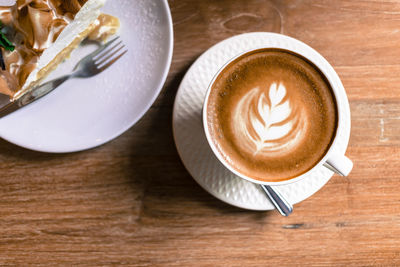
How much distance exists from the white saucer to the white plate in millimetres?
78

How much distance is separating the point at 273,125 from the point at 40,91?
1.99ft

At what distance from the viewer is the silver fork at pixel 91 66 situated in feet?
3.13

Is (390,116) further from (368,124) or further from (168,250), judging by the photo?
(168,250)

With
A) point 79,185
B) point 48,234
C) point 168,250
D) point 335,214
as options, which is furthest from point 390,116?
point 48,234

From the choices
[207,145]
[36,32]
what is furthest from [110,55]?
[207,145]

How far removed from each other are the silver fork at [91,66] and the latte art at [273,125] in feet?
1.30

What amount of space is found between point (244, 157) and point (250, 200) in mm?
146

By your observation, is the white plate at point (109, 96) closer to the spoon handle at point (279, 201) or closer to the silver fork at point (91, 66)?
the silver fork at point (91, 66)

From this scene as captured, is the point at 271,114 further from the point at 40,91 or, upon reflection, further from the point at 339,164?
the point at 40,91

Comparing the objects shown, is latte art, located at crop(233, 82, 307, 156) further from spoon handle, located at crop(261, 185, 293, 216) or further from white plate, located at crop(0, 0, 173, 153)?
white plate, located at crop(0, 0, 173, 153)

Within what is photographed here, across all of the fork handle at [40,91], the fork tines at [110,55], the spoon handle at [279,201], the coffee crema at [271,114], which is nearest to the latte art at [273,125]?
the coffee crema at [271,114]

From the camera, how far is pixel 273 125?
804mm

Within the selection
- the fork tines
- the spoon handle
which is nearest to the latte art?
the spoon handle

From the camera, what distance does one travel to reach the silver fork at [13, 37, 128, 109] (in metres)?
0.96
